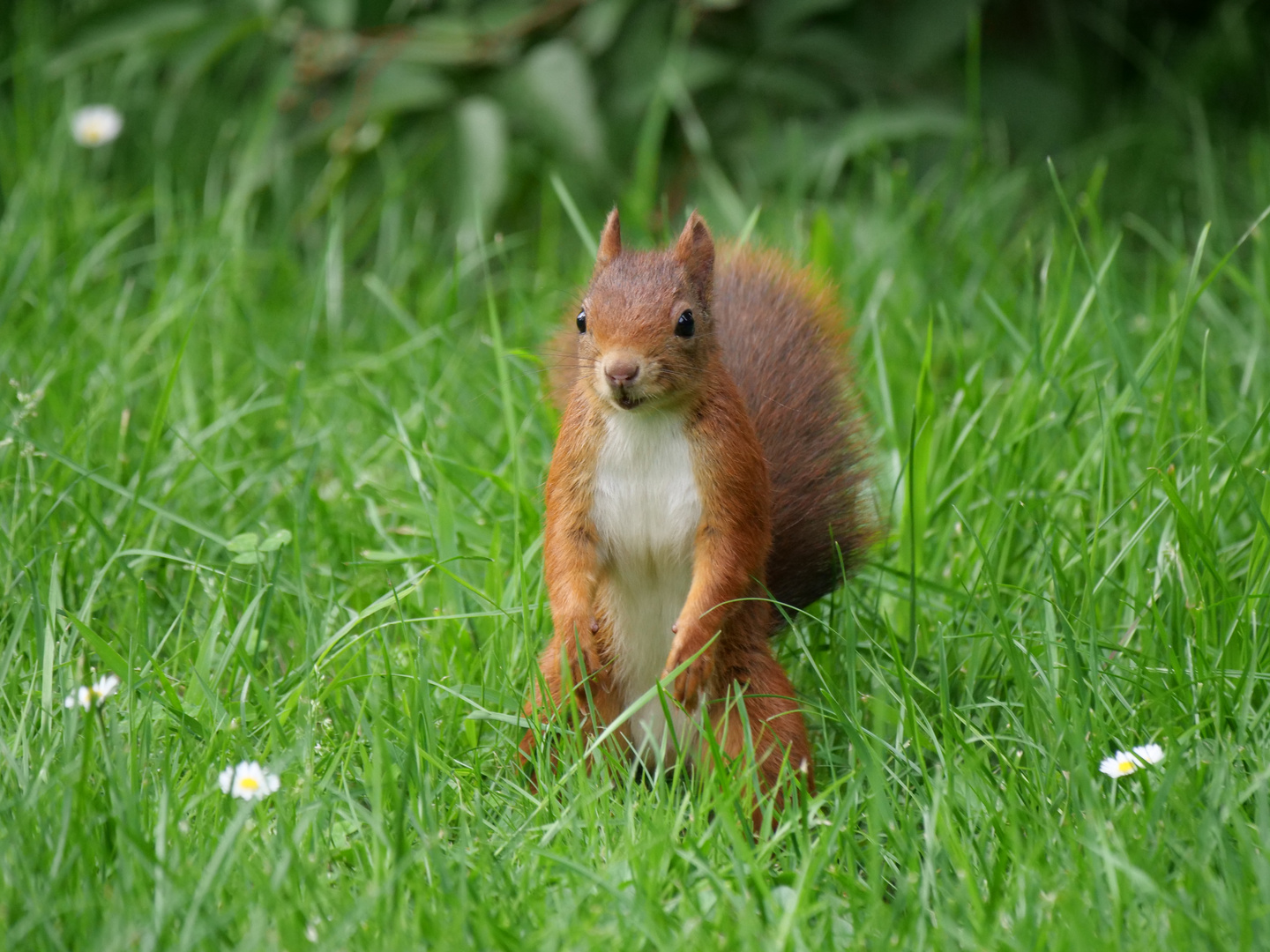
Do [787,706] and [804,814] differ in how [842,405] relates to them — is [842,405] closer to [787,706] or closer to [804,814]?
[787,706]

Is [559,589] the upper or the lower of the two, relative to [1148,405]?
upper

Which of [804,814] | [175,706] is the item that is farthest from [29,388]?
[804,814]

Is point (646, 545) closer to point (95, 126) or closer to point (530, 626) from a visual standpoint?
point (530, 626)

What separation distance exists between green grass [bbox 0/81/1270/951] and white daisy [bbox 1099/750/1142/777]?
2 centimetres

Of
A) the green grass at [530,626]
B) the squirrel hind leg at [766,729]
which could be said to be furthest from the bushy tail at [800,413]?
the squirrel hind leg at [766,729]

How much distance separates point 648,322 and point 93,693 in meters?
0.83

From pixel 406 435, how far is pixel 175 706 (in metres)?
0.79

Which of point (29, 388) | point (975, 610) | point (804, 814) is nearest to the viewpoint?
point (804, 814)

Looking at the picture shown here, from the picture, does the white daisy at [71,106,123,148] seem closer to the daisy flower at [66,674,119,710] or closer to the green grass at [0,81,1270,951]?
the green grass at [0,81,1270,951]

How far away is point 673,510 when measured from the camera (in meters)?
1.87

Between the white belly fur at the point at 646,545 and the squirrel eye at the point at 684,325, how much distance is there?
0.11 meters

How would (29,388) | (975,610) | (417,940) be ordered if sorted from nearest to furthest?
(417,940) → (975,610) → (29,388)

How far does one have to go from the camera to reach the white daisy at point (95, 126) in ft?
12.8

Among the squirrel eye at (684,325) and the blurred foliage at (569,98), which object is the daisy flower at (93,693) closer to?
the squirrel eye at (684,325)
